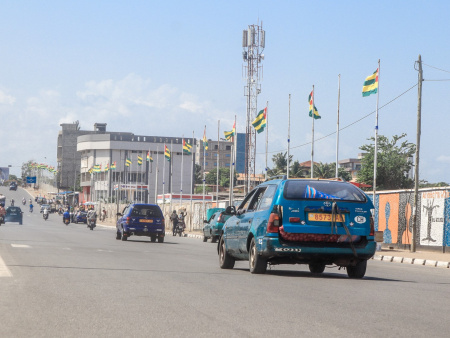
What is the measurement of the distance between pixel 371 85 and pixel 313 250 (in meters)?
26.5

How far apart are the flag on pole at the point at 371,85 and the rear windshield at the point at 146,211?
11914mm

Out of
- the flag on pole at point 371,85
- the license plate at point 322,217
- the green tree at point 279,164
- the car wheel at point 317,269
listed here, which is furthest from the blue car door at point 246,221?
the green tree at point 279,164

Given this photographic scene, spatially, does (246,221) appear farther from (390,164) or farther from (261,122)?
(390,164)

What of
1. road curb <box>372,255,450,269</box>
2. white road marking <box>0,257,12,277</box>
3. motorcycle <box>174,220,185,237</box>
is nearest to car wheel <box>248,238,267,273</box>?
white road marking <box>0,257,12,277</box>

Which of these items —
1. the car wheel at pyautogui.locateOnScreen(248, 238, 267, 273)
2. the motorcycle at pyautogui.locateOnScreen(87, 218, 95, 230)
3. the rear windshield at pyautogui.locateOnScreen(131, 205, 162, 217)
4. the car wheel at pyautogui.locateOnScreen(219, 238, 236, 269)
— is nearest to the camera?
the car wheel at pyautogui.locateOnScreen(248, 238, 267, 273)

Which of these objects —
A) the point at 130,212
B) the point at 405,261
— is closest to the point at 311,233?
the point at 405,261

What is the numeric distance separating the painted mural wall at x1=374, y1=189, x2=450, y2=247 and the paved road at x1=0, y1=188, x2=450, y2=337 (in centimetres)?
1732

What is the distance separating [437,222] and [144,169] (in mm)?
128251

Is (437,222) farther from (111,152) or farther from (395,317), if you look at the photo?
(111,152)

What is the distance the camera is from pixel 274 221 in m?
14.2

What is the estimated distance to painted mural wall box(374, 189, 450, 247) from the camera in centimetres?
3173

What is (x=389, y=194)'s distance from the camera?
37406 mm

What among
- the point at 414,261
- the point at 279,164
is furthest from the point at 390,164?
the point at 414,261

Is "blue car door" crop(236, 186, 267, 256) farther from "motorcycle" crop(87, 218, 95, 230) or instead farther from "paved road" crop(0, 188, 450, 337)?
"motorcycle" crop(87, 218, 95, 230)
